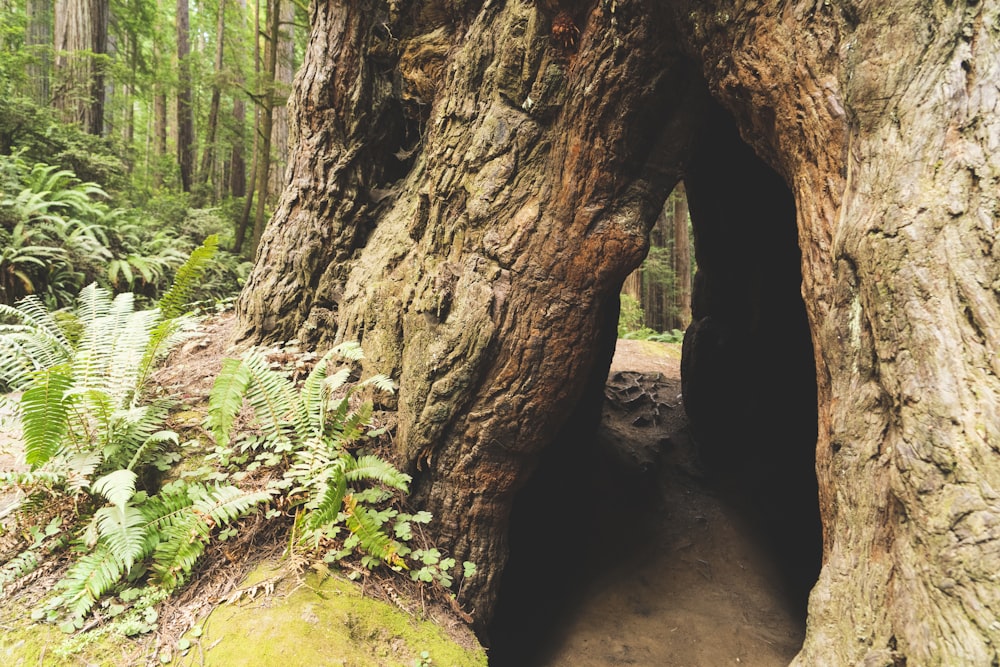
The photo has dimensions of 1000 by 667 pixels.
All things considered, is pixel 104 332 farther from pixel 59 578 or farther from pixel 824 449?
pixel 824 449

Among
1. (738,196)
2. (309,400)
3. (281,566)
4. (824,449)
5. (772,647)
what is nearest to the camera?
(824,449)

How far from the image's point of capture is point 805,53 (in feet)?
8.21

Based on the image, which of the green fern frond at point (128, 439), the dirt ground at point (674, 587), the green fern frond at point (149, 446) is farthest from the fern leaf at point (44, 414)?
the dirt ground at point (674, 587)

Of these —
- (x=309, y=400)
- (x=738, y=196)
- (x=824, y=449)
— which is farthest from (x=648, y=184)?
(x=738, y=196)

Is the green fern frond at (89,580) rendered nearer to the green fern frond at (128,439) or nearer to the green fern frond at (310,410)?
the green fern frond at (128,439)

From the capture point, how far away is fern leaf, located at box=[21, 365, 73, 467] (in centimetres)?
295

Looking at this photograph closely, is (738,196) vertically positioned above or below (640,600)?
above

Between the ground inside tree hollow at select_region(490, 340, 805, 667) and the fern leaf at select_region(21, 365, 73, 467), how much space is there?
139 inches

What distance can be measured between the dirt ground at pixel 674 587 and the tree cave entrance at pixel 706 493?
0.6 inches

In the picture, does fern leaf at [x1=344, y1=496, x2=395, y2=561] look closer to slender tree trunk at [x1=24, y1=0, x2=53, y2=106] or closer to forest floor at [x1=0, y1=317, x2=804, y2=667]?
forest floor at [x1=0, y1=317, x2=804, y2=667]

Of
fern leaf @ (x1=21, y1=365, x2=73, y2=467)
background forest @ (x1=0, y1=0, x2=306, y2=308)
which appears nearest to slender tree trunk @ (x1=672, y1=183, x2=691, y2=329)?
background forest @ (x1=0, y1=0, x2=306, y2=308)

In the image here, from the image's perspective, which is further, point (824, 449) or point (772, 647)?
point (772, 647)

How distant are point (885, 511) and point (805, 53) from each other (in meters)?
2.05

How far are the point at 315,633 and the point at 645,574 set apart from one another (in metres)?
3.65
